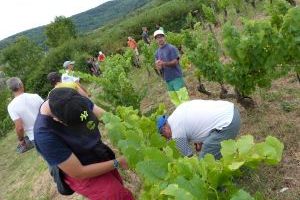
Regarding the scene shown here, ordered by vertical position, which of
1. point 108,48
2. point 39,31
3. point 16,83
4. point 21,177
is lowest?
point 39,31

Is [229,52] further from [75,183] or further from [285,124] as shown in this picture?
[75,183]

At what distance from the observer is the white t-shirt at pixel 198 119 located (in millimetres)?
4492

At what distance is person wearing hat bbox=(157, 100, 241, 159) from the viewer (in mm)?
4492

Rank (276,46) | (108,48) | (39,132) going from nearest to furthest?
1. (39,132)
2. (276,46)
3. (108,48)

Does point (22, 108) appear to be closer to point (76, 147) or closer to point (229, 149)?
point (76, 147)

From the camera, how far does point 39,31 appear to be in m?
184

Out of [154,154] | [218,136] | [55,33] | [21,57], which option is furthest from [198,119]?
[55,33]

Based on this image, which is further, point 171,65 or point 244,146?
point 171,65

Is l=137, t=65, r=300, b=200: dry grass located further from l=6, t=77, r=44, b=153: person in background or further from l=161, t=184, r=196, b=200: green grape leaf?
l=6, t=77, r=44, b=153: person in background

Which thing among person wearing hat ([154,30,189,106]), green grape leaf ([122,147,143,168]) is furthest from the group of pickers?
person wearing hat ([154,30,189,106])

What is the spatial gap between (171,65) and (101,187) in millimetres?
4924

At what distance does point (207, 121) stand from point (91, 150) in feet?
4.08

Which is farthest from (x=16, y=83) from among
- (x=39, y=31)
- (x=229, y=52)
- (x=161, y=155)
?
(x=39, y=31)

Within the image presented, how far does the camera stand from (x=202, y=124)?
4.57 metres
